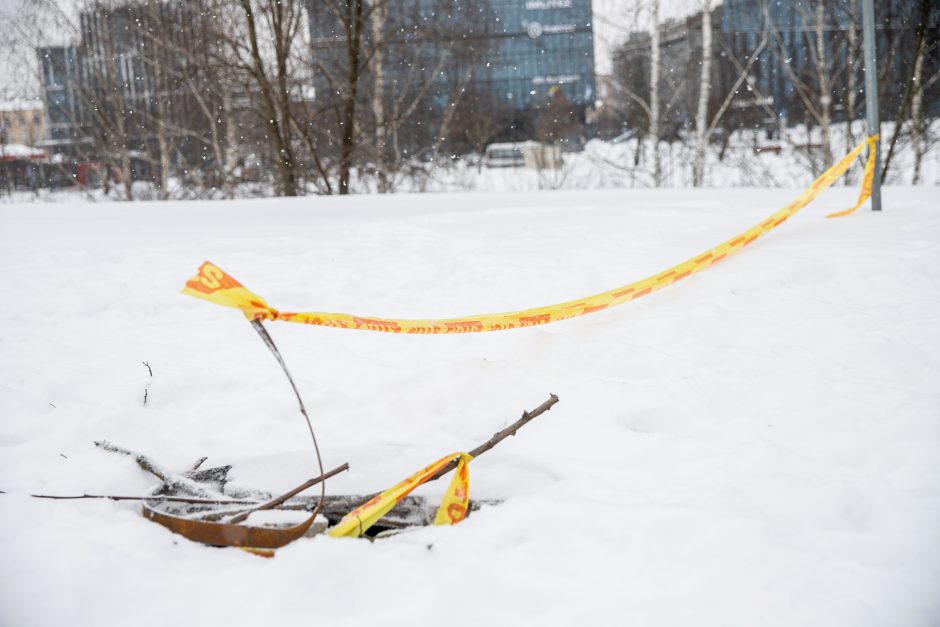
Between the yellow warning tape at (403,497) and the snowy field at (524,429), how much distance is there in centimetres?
7

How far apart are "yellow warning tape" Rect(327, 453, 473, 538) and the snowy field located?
0.07 m

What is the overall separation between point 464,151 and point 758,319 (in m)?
14.5

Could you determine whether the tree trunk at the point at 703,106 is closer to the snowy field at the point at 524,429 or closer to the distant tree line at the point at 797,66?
the distant tree line at the point at 797,66

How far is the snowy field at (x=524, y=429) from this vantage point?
189 cm

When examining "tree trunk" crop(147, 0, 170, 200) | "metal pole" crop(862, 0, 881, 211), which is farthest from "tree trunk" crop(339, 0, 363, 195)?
"metal pole" crop(862, 0, 881, 211)

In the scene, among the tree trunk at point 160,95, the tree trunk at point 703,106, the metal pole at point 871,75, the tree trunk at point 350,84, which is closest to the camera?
the metal pole at point 871,75

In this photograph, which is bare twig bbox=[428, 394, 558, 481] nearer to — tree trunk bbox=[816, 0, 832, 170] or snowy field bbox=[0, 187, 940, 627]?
snowy field bbox=[0, 187, 940, 627]

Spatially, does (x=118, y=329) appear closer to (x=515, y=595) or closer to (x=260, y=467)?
(x=260, y=467)

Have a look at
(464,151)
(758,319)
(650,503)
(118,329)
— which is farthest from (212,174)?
(650,503)

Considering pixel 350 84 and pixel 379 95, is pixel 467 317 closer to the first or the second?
pixel 350 84

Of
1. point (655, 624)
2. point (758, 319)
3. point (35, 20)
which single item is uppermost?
point (35, 20)

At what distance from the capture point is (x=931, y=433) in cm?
262

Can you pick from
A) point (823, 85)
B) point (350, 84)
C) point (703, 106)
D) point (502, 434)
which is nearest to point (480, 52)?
point (350, 84)

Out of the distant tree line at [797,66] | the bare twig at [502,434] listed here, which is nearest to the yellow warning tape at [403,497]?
the bare twig at [502,434]
